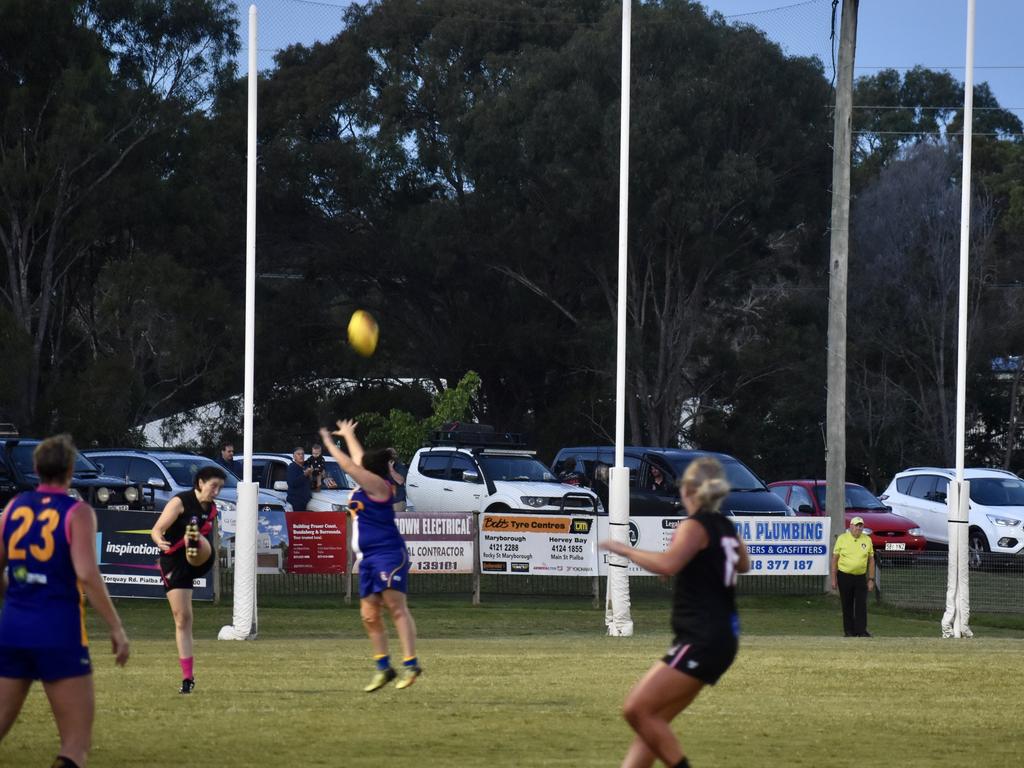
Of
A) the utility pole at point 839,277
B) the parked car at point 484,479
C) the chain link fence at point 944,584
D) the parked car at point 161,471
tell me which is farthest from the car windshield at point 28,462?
the chain link fence at point 944,584

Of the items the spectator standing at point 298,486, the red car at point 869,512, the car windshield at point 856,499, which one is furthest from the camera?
the car windshield at point 856,499

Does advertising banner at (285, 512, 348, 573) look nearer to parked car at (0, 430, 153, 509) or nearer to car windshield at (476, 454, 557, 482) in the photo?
parked car at (0, 430, 153, 509)

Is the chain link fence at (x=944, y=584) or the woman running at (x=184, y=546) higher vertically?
the woman running at (x=184, y=546)

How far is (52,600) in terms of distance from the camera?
7.83 metres

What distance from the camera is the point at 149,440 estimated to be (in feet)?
170

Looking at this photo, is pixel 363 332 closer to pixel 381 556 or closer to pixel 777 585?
pixel 381 556

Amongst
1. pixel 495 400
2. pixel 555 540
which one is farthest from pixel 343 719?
pixel 495 400

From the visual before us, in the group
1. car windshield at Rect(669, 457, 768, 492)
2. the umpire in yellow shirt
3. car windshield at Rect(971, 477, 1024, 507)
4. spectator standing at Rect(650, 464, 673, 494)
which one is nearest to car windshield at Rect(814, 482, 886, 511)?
car windshield at Rect(971, 477, 1024, 507)

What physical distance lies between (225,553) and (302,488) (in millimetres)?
2306

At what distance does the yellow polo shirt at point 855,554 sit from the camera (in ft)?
73.0

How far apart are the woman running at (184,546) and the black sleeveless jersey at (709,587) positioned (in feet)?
19.7

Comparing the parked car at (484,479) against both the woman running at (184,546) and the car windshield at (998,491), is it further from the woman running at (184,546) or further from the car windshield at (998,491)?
the woman running at (184,546)

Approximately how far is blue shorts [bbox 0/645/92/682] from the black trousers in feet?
52.7

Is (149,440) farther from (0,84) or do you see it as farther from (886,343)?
(886,343)
